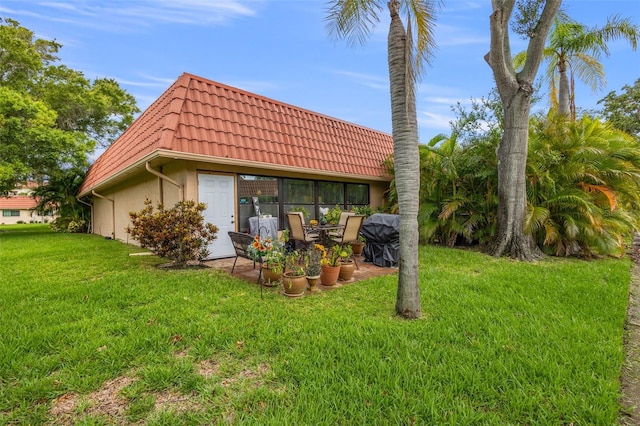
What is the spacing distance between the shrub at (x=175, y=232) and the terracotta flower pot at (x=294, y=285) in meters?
2.51

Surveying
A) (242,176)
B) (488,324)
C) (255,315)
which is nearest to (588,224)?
(488,324)

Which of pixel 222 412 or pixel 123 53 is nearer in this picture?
pixel 222 412

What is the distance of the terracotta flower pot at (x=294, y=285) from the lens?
4.36 m

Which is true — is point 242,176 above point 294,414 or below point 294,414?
above

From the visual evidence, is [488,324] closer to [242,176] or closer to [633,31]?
[242,176]

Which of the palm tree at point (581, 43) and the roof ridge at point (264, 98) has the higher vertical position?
the palm tree at point (581, 43)

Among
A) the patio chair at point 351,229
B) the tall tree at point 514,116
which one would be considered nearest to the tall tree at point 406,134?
the patio chair at point 351,229

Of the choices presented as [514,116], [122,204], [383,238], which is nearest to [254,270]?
[383,238]

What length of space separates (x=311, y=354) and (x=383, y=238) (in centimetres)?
432

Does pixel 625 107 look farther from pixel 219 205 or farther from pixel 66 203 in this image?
pixel 66 203

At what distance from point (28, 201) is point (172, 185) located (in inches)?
1850

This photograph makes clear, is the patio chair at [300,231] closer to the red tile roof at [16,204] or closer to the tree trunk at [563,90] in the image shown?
the tree trunk at [563,90]

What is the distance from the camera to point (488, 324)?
3.29 m

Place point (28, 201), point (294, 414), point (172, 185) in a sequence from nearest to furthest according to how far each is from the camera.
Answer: point (294, 414) < point (172, 185) < point (28, 201)
